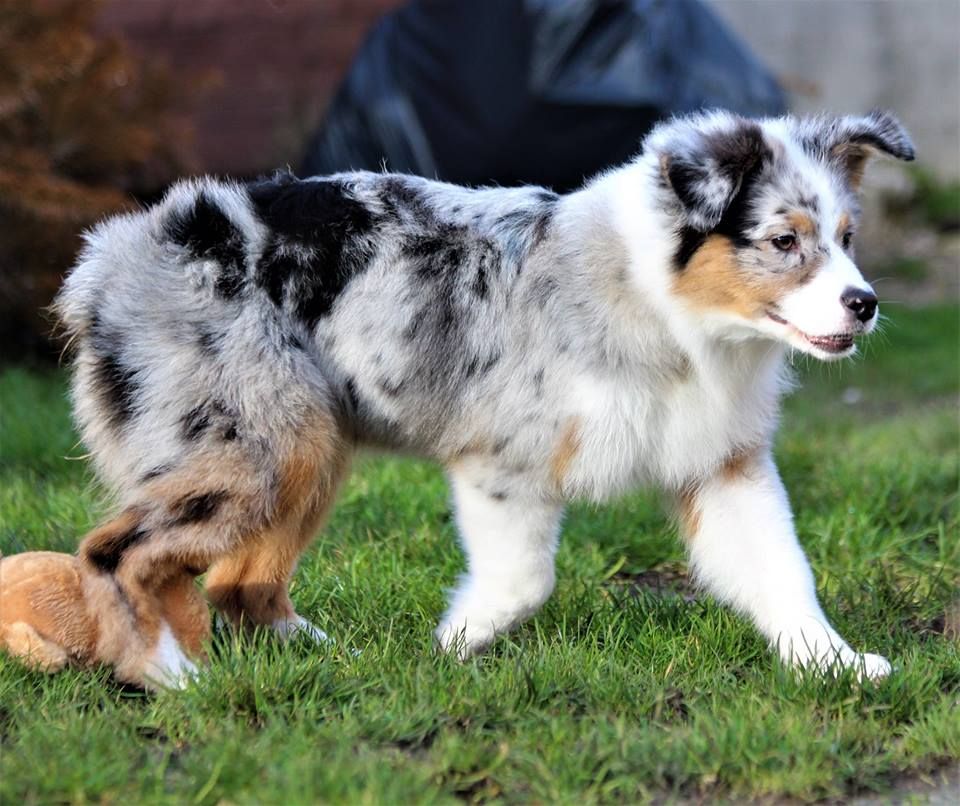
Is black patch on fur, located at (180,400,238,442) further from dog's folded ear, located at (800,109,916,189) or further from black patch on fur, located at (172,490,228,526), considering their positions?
dog's folded ear, located at (800,109,916,189)

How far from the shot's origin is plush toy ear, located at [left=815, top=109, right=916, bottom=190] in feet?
13.0

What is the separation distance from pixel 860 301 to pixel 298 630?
6.02 ft

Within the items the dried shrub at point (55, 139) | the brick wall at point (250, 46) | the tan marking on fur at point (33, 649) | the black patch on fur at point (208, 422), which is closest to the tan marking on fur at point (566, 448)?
the black patch on fur at point (208, 422)

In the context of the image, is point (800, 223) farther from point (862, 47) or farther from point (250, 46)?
point (862, 47)

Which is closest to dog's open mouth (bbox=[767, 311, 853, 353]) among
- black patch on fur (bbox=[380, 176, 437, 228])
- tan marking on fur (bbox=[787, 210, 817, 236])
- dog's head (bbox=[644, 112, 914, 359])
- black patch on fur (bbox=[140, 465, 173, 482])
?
dog's head (bbox=[644, 112, 914, 359])

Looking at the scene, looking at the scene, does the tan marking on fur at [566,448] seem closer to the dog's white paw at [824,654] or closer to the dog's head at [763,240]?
the dog's head at [763,240]

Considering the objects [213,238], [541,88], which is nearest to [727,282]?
[213,238]

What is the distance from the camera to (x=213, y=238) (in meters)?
3.92

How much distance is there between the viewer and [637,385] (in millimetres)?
3787

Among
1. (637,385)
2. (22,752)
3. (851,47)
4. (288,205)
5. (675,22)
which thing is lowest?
(851,47)

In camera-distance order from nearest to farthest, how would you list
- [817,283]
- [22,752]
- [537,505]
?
1. [22,752]
2. [817,283]
3. [537,505]

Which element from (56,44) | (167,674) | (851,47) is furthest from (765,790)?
(851,47)

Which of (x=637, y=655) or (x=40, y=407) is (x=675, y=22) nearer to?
(x=40, y=407)

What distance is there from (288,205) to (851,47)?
30.8ft
